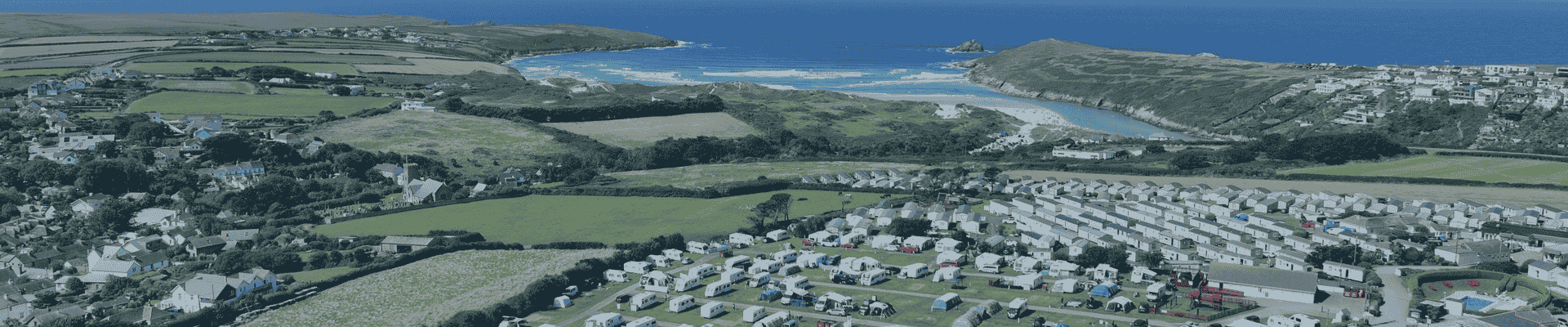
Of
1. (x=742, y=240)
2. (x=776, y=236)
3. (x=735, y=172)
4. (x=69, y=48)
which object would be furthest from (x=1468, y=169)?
(x=69, y=48)

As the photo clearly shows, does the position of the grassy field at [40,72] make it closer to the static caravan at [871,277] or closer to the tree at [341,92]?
the tree at [341,92]

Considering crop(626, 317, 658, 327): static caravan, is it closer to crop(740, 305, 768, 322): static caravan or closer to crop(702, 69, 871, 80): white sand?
crop(740, 305, 768, 322): static caravan

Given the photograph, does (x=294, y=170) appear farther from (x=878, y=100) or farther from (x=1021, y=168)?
(x=878, y=100)

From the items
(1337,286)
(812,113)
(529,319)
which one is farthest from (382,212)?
(812,113)

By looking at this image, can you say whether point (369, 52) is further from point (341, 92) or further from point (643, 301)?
point (643, 301)

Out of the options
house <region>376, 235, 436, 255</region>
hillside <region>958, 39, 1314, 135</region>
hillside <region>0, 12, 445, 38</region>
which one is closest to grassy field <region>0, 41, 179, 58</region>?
hillside <region>0, 12, 445, 38</region>
